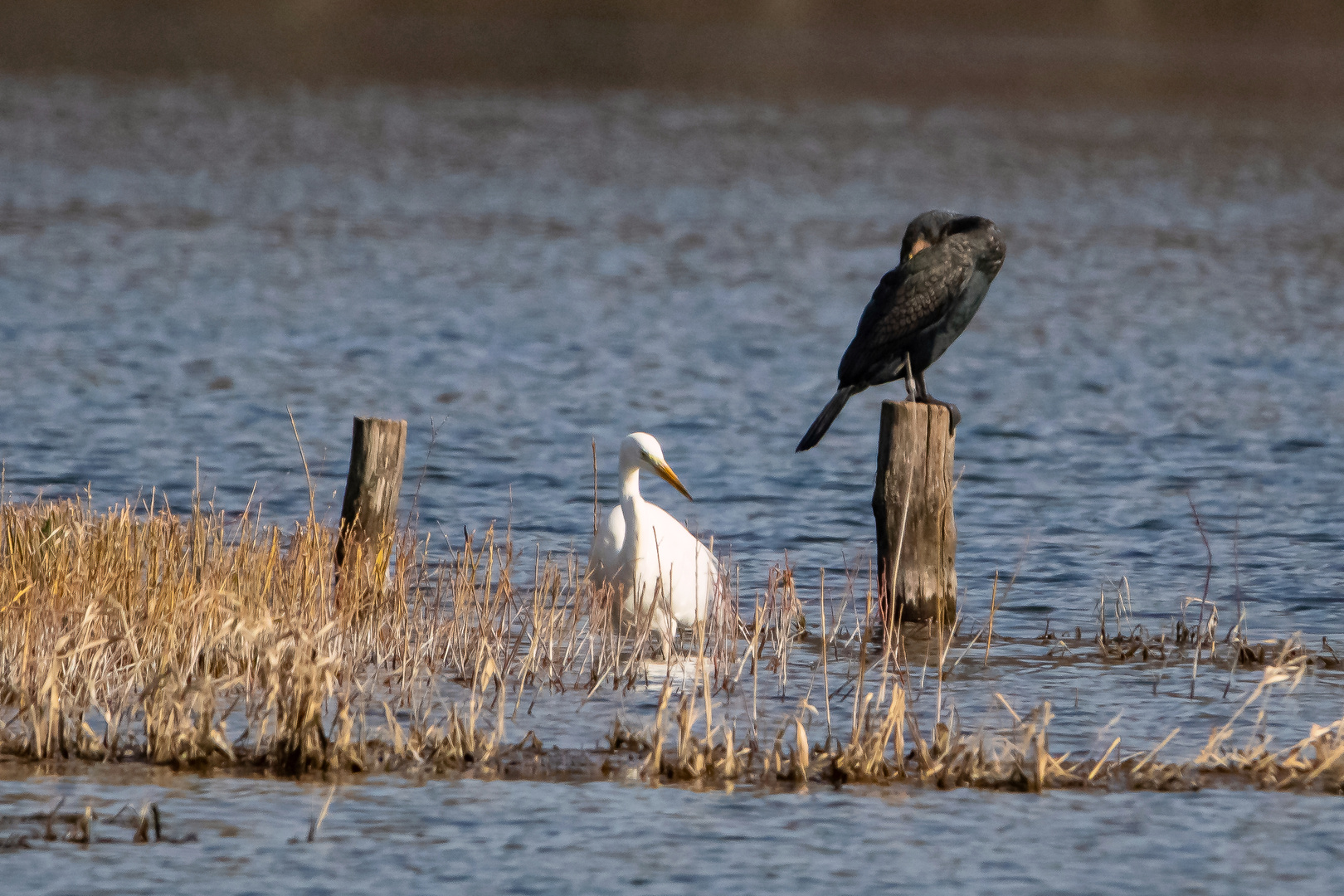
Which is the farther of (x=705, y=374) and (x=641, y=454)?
(x=705, y=374)

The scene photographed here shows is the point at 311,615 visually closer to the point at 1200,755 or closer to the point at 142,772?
the point at 142,772

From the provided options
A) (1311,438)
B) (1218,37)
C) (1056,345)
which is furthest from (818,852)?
(1218,37)

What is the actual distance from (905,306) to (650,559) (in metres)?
2.12

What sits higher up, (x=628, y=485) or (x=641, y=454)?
(x=641, y=454)

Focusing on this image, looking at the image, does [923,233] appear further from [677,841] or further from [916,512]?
[677,841]

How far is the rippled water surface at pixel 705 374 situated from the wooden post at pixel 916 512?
2.42ft

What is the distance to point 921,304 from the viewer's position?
10.2 metres

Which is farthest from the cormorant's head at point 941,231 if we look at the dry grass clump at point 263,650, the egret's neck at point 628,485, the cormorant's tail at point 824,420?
the dry grass clump at point 263,650

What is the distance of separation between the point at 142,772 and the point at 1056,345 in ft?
52.0

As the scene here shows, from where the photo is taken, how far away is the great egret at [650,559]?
348 inches

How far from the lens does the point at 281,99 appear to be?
45.8 meters

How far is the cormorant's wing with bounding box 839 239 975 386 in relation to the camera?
1016 centimetres

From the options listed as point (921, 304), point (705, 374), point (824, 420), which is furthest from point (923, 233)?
point (705, 374)

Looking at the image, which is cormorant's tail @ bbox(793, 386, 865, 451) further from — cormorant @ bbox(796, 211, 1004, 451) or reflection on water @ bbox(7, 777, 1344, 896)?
reflection on water @ bbox(7, 777, 1344, 896)
